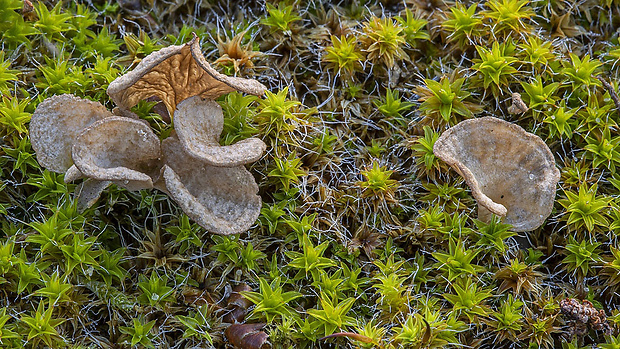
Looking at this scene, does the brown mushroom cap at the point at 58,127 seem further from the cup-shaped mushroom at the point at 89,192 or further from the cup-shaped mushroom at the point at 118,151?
the cup-shaped mushroom at the point at 118,151

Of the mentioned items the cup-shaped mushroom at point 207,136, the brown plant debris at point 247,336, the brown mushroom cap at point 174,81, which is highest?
the brown mushroom cap at point 174,81

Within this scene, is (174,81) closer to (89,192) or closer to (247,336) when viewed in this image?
(89,192)

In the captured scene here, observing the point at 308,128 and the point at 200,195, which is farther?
the point at 308,128

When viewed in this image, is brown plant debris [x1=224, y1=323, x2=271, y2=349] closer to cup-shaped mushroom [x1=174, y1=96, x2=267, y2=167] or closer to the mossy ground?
the mossy ground

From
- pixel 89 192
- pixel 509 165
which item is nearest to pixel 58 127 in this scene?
pixel 89 192

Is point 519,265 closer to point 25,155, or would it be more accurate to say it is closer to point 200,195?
point 200,195

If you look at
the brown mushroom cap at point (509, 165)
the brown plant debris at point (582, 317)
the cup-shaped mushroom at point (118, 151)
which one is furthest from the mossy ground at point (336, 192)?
the cup-shaped mushroom at point (118, 151)

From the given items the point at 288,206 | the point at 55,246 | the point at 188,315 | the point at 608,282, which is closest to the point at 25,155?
the point at 55,246
